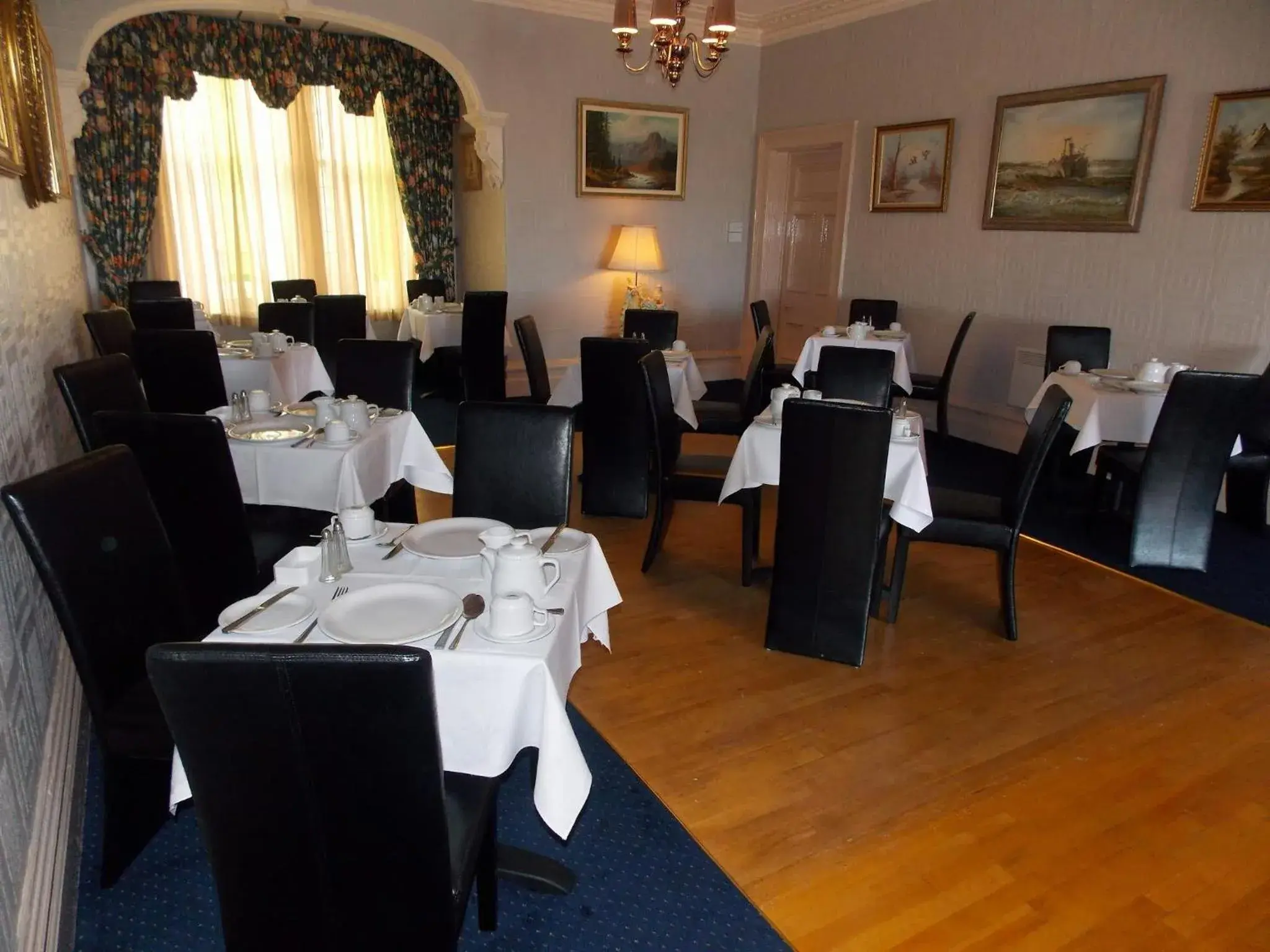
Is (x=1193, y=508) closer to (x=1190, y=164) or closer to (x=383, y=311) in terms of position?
(x=1190, y=164)

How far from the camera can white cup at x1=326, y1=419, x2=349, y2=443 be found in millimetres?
3016

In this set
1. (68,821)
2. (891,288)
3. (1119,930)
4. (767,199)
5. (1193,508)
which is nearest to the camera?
(1119,930)

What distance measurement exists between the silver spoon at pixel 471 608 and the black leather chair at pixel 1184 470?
10.7 feet

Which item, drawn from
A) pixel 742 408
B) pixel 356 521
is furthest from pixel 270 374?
pixel 356 521

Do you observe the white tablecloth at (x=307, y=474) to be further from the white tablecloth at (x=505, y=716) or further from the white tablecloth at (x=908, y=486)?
the white tablecloth at (x=908, y=486)

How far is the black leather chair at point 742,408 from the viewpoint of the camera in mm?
4680

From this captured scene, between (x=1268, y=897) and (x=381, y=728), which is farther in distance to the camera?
(x=1268, y=897)

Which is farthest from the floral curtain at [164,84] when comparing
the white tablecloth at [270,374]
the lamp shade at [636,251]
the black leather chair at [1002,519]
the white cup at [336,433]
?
the black leather chair at [1002,519]

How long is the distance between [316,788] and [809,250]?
705 cm

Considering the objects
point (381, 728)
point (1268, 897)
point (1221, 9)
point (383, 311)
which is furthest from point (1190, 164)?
point (383, 311)

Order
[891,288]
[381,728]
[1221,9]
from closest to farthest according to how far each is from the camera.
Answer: [381,728] < [1221,9] < [891,288]

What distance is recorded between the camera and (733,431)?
4848mm

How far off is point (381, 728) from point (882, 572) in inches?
101

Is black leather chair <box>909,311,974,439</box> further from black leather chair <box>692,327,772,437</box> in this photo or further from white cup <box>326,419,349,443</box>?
white cup <box>326,419,349,443</box>
